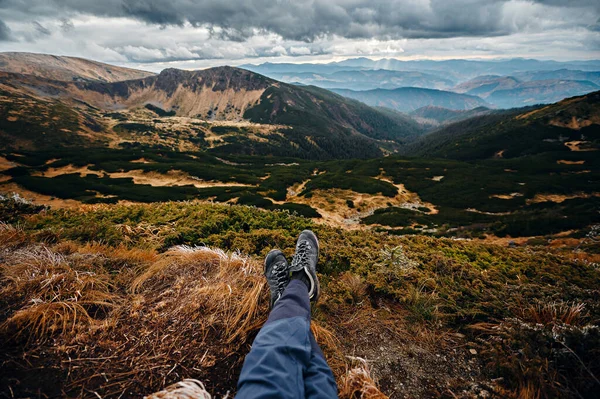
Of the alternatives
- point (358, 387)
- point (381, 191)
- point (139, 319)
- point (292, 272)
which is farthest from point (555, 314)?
point (381, 191)

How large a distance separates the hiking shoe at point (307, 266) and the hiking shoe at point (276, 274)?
129 millimetres

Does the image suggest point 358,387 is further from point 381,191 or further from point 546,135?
point 546,135

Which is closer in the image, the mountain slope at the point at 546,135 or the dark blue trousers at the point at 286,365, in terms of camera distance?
the dark blue trousers at the point at 286,365

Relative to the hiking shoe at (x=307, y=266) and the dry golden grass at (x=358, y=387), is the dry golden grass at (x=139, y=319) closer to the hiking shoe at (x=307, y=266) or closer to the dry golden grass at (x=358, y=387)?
the dry golden grass at (x=358, y=387)

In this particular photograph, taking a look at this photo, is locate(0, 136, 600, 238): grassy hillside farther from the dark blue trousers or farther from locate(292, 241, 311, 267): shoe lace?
the dark blue trousers

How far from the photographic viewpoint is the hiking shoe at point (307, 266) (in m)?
3.57

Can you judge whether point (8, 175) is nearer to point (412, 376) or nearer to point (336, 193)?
point (336, 193)

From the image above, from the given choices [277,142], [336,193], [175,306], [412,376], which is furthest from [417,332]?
[277,142]

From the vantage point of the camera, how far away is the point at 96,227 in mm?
6316

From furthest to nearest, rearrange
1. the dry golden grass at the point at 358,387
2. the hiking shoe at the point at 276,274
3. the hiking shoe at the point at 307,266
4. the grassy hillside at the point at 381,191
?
the grassy hillside at the point at 381,191 → the hiking shoe at the point at 307,266 → the hiking shoe at the point at 276,274 → the dry golden grass at the point at 358,387

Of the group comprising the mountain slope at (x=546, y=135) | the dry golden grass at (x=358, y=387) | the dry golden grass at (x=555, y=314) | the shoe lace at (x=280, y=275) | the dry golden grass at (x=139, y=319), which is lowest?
the mountain slope at (x=546, y=135)

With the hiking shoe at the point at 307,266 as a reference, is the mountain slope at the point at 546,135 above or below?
below

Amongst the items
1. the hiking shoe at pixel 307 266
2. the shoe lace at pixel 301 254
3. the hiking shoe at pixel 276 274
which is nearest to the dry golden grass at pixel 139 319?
the hiking shoe at pixel 276 274

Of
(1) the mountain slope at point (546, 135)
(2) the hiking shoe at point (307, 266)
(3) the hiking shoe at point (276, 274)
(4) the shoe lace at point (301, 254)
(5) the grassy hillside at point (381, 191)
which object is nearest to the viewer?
(3) the hiking shoe at point (276, 274)
